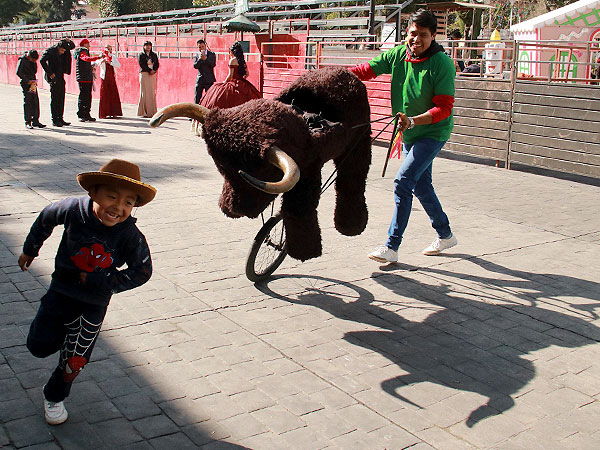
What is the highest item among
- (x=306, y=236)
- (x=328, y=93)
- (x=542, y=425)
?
(x=328, y=93)

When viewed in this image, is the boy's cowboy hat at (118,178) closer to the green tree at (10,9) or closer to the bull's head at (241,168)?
the bull's head at (241,168)

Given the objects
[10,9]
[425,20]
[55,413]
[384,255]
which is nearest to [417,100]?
[425,20]

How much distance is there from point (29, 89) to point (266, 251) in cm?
1149

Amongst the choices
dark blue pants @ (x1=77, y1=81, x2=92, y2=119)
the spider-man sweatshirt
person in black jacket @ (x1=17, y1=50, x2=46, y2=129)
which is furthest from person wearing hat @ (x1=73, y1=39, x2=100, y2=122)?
the spider-man sweatshirt

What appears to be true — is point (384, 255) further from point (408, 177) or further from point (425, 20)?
point (425, 20)

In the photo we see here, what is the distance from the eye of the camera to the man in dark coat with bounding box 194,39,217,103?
53.8 feet

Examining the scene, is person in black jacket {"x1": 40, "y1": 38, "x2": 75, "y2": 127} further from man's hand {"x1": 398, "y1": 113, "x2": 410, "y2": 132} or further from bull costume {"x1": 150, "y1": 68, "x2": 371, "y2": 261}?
man's hand {"x1": 398, "y1": 113, "x2": 410, "y2": 132}

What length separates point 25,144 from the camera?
12664mm

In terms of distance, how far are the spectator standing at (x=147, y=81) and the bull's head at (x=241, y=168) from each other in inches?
549

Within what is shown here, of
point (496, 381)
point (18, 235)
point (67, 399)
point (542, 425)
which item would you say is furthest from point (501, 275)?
point (18, 235)

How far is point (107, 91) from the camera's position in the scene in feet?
56.5

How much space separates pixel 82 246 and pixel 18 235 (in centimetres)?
378

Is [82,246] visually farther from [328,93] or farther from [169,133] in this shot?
[169,133]

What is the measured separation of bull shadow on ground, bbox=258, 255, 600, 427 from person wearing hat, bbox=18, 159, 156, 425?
1.68 metres
